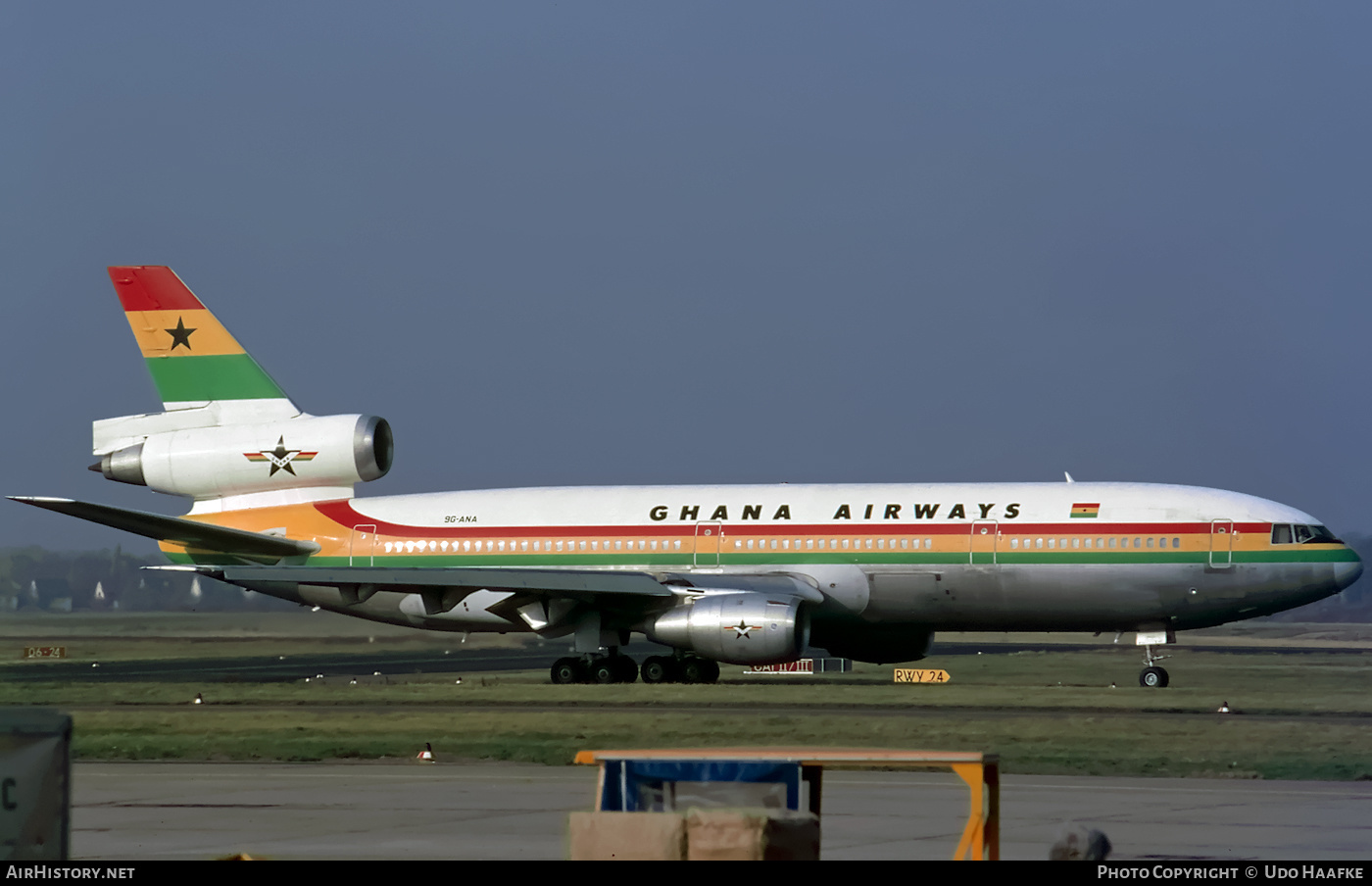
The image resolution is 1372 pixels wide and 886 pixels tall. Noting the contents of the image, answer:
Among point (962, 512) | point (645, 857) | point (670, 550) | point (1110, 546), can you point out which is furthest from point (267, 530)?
point (645, 857)

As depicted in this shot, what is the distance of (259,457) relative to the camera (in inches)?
1638

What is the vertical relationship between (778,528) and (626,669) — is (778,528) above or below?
above

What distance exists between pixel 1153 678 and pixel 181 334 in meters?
23.6

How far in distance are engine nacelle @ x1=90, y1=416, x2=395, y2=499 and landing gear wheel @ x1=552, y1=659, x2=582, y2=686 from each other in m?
6.51

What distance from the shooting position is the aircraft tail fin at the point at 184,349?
139ft

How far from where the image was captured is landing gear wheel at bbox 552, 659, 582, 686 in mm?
39031

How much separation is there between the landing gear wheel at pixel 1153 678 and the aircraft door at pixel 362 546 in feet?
56.8

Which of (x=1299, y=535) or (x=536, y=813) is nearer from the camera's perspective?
(x=536, y=813)

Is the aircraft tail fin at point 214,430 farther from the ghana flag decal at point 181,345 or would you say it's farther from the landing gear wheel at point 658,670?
the landing gear wheel at point 658,670

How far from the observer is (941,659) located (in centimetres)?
5353

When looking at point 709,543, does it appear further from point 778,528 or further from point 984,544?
point 984,544

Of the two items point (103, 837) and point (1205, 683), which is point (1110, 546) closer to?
point (1205, 683)

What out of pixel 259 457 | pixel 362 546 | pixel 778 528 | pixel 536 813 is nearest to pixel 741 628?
pixel 778 528

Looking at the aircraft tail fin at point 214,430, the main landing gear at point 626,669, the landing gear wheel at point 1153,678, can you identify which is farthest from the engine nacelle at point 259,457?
the landing gear wheel at point 1153,678
